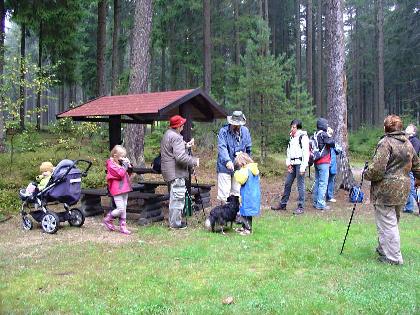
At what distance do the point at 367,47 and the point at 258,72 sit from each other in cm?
3031

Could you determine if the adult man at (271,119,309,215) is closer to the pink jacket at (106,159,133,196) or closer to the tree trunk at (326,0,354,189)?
the tree trunk at (326,0,354,189)

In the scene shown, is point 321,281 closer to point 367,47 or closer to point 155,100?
point 155,100

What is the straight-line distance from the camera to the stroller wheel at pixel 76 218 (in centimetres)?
841

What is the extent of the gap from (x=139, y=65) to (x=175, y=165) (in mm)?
5908

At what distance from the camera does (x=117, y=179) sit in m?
7.95

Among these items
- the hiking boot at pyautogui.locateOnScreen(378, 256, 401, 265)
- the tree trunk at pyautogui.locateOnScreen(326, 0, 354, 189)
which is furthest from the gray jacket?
the tree trunk at pyautogui.locateOnScreen(326, 0, 354, 189)

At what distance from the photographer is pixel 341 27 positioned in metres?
12.4

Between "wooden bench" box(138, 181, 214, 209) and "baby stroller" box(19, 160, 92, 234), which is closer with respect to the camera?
"baby stroller" box(19, 160, 92, 234)

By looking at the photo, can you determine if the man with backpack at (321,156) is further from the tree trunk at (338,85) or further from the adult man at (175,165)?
the adult man at (175,165)

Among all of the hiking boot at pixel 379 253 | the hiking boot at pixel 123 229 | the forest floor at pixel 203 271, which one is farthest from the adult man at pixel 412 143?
the hiking boot at pixel 123 229

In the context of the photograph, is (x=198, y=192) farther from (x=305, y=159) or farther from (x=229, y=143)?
(x=305, y=159)

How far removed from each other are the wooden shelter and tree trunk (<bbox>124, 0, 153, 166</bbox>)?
2429mm

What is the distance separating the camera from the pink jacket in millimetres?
7914

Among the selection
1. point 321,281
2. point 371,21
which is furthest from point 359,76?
point 321,281
